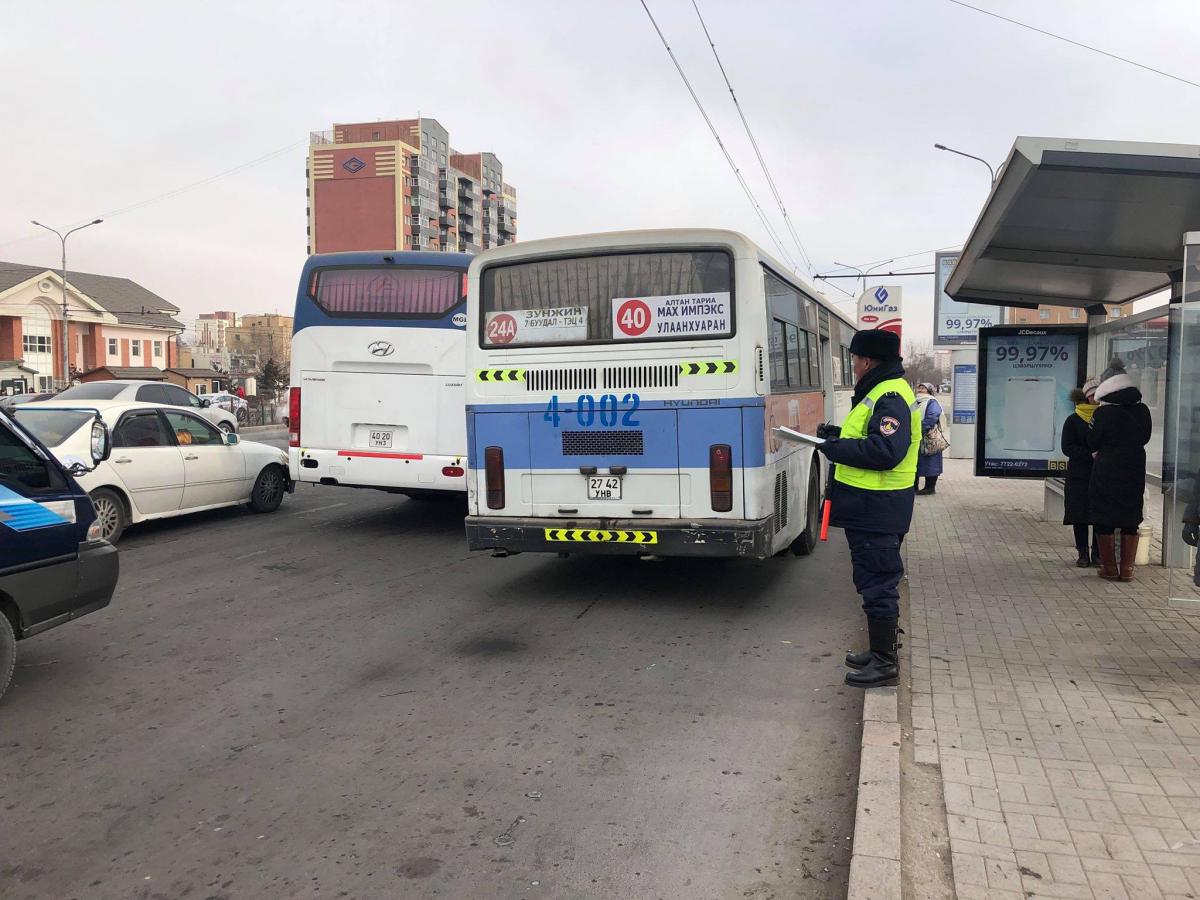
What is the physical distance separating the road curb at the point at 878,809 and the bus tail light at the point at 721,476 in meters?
2.30

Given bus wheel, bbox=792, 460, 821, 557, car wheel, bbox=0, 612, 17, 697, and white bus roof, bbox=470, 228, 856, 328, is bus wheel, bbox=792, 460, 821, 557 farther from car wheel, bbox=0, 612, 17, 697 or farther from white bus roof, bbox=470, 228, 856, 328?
car wheel, bbox=0, 612, 17, 697

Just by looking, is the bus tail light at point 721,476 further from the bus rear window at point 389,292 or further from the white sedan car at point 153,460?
the white sedan car at point 153,460

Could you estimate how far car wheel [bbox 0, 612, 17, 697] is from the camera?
5121mm

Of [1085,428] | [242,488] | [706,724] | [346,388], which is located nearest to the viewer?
[706,724]

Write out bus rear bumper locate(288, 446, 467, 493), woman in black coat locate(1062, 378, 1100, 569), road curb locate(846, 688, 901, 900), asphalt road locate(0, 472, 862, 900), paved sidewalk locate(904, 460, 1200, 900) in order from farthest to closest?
bus rear bumper locate(288, 446, 467, 493)
woman in black coat locate(1062, 378, 1100, 569)
asphalt road locate(0, 472, 862, 900)
paved sidewalk locate(904, 460, 1200, 900)
road curb locate(846, 688, 901, 900)

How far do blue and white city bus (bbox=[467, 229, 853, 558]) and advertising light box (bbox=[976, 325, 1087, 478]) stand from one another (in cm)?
430

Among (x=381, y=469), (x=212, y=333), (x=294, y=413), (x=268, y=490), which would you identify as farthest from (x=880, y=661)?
(x=212, y=333)

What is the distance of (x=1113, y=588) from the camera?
26.1ft

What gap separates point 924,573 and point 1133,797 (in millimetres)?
4925

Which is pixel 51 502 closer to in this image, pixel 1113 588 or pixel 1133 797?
pixel 1133 797

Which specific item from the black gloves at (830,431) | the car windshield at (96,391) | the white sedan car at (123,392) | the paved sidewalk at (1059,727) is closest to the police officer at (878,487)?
the black gloves at (830,431)

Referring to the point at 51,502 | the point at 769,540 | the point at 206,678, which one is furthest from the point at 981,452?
the point at 51,502

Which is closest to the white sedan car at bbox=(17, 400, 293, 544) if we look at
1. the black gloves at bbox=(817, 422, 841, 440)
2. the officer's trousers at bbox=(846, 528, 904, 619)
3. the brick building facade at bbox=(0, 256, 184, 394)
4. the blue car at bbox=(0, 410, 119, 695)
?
the blue car at bbox=(0, 410, 119, 695)

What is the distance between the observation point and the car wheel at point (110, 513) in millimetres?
10055
